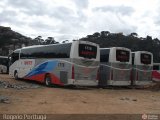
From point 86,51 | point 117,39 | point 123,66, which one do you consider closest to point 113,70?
point 123,66

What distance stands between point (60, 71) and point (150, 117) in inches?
465

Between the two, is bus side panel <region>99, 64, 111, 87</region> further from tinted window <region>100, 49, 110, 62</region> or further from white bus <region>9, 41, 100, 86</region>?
white bus <region>9, 41, 100, 86</region>

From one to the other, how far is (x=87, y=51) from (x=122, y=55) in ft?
10.7

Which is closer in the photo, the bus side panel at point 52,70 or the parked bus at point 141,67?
the bus side panel at point 52,70

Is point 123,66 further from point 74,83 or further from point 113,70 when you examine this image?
point 74,83

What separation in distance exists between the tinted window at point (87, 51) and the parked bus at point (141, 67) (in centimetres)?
478

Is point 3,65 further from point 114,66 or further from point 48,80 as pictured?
point 114,66

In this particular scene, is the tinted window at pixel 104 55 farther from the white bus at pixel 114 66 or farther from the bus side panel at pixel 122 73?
the bus side panel at pixel 122 73

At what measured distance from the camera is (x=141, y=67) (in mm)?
27766

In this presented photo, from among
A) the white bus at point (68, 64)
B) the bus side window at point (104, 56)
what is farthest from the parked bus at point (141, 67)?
the white bus at point (68, 64)

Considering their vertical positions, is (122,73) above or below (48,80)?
above

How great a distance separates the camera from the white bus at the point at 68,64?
901 inches

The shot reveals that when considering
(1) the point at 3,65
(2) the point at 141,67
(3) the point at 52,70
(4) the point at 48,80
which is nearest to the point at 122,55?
(2) the point at 141,67

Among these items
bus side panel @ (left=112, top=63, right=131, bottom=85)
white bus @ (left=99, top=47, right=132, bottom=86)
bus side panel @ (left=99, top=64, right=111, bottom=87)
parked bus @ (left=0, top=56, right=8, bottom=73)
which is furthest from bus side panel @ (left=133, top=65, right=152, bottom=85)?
parked bus @ (left=0, top=56, right=8, bottom=73)
